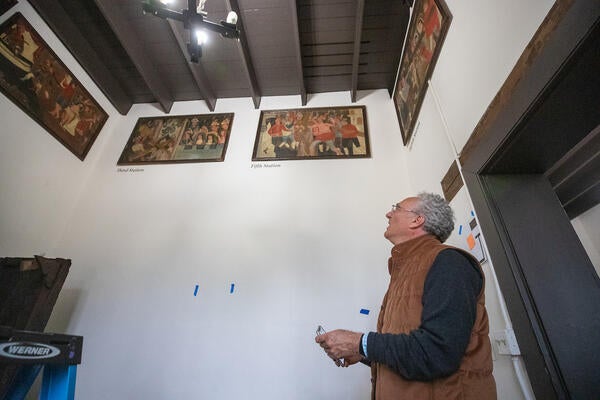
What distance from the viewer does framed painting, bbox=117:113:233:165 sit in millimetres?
3557

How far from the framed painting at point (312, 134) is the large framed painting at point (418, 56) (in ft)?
1.68

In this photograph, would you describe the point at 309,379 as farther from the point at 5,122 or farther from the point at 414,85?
the point at 5,122

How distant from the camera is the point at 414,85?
9.04 ft

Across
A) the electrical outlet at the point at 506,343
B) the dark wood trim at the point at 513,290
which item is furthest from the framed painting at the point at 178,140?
the electrical outlet at the point at 506,343

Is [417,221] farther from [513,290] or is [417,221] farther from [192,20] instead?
[192,20]

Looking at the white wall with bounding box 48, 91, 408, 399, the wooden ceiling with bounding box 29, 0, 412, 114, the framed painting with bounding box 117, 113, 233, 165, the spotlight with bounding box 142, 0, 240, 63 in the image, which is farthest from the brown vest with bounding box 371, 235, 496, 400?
the framed painting with bounding box 117, 113, 233, 165

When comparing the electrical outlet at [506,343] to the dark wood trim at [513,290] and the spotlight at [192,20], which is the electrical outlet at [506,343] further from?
the spotlight at [192,20]

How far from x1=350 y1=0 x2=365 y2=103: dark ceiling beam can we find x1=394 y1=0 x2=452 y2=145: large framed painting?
50 centimetres

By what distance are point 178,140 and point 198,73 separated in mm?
903

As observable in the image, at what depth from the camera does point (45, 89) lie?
10.1ft

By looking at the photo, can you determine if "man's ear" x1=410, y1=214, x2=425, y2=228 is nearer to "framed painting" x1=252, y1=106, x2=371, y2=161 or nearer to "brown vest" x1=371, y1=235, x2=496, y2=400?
"brown vest" x1=371, y1=235, x2=496, y2=400

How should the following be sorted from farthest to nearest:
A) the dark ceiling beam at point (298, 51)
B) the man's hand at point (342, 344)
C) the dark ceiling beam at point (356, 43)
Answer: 1. the dark ceiling beam at point (298, 51)
2. the dark ceiling beam at point (356, 43)
3. the man's hand at point (342, 344)

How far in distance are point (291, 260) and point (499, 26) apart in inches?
87.6

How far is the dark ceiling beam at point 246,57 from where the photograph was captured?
300 cm
